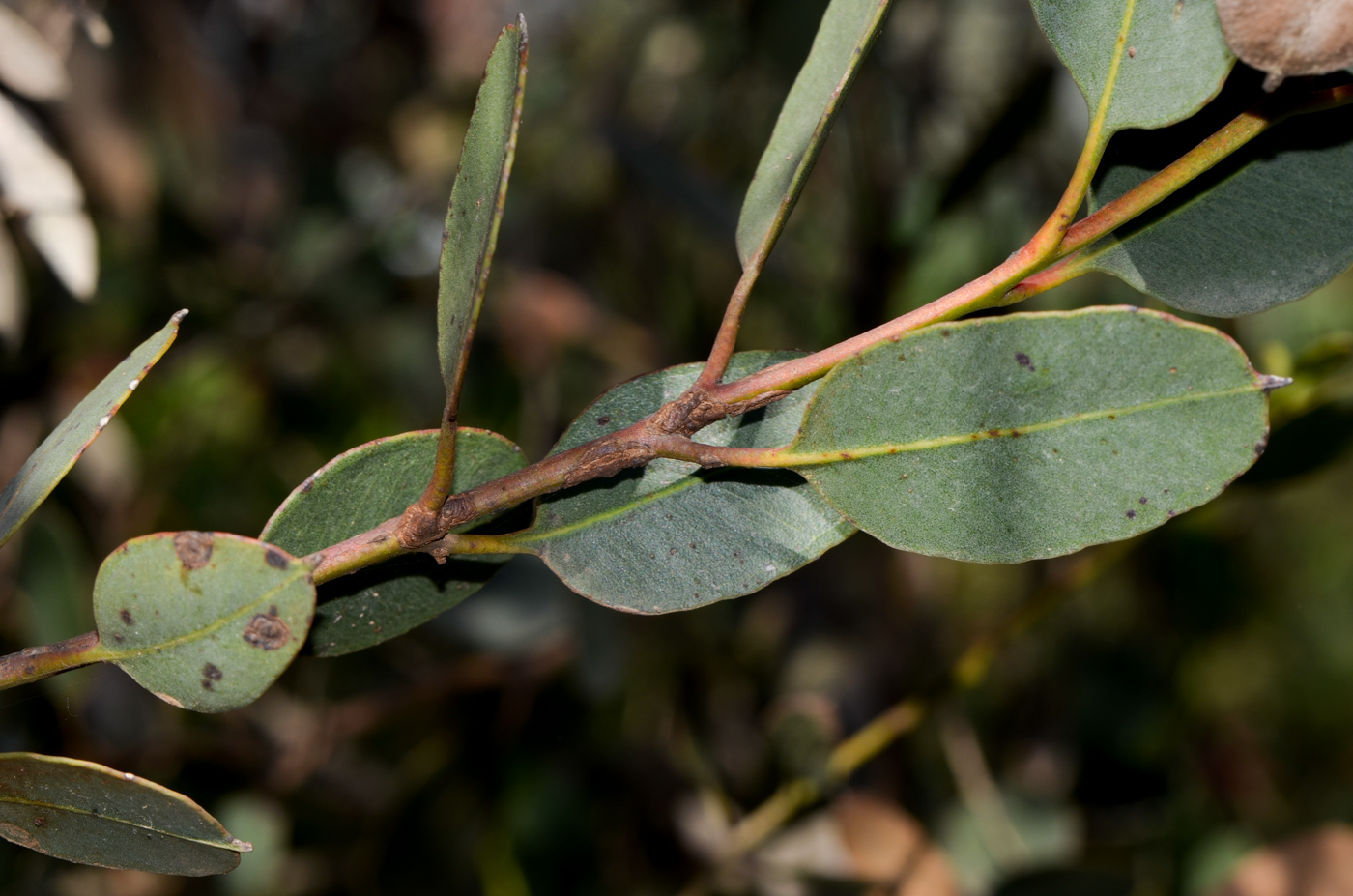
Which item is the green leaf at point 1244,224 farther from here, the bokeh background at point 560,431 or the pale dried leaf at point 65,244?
the pale dried leaf at point 65,244

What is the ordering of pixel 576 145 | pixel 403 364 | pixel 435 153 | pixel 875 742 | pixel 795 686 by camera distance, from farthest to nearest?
pixel 576 145, pixel 435 153, pixel 403 364, pixel 795 686, pixel 875 742

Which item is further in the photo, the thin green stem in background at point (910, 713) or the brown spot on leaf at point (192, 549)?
the thin green stem in background at point (910, 713)

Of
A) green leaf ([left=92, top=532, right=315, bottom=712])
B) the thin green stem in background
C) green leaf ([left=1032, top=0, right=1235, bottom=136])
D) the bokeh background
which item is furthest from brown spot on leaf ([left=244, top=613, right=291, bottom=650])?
the thin green stem in background

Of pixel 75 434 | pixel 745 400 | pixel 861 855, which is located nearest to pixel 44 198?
pixel 75 434

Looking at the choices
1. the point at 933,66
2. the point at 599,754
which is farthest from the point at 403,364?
the point at 933,66

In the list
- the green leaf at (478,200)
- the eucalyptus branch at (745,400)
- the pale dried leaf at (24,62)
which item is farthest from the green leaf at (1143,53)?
the pale dried leaf at (24,62)

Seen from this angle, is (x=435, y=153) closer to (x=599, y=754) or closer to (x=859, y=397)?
(x=599, y=754)

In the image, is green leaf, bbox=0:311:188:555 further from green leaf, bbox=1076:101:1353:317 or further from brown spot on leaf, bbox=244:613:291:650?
green leaf, bbox=1076:101:1353:317
